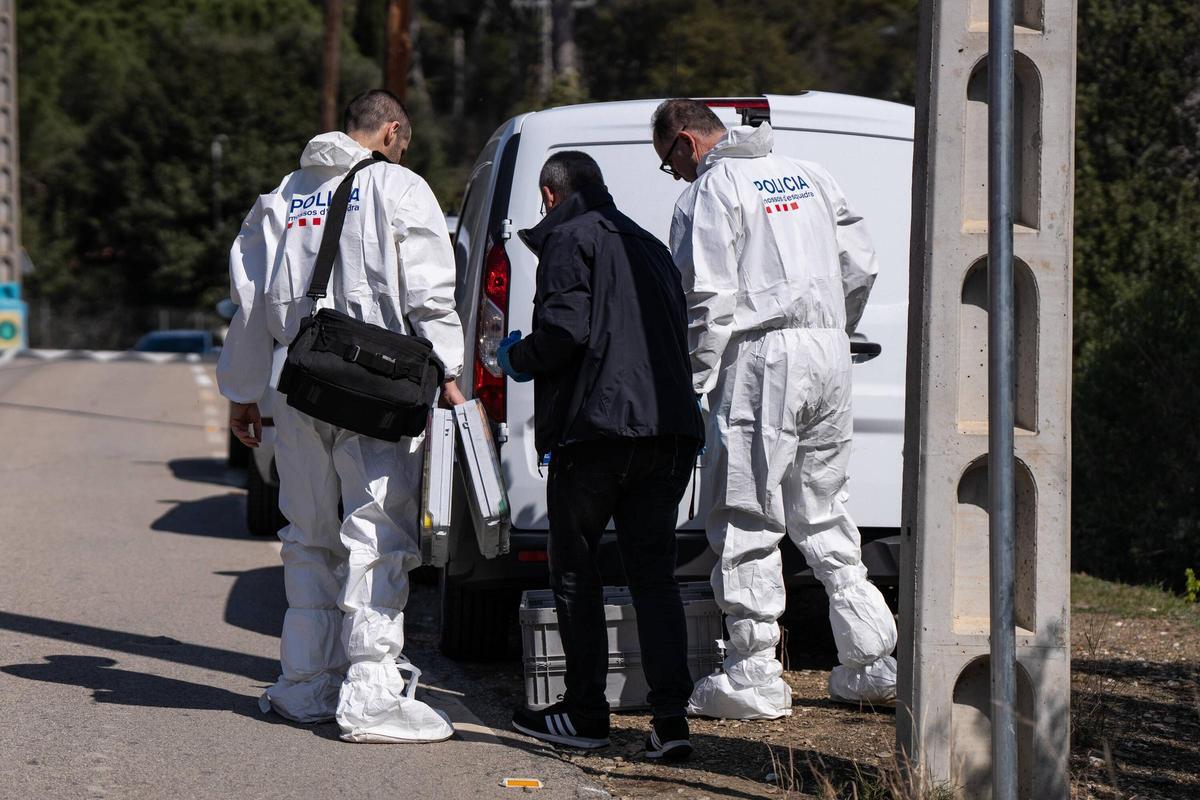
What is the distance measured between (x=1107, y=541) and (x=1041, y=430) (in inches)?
235

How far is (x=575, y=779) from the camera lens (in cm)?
475

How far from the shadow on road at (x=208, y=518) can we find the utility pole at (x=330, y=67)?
13416 millimetres

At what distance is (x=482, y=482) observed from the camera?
16.8 feet

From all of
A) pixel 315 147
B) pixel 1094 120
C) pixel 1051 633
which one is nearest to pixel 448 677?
pixel 315 147

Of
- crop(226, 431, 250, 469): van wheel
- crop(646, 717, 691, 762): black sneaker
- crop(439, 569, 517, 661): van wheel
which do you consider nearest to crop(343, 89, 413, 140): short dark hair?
crop(439, 569, 517, 661): van wheel

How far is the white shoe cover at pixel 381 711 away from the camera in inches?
199

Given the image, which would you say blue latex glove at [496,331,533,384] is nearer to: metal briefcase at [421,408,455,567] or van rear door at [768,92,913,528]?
metal briefcase at [421,408,455,567]

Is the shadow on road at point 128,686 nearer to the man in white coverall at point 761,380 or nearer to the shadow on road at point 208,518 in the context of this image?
the man in white coverall at point 761,380

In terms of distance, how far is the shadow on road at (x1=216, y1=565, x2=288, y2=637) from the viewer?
7128 mm

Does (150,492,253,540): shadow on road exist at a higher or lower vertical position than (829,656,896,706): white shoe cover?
higher

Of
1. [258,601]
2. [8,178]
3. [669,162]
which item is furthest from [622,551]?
[8,178]

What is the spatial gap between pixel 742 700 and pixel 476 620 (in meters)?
1.35

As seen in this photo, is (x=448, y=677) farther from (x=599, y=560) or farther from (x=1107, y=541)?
(x=1107, y=541)

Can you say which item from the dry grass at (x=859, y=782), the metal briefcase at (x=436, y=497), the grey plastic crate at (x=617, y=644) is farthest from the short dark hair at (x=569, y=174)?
the dry grass at (x=859, y=782)
